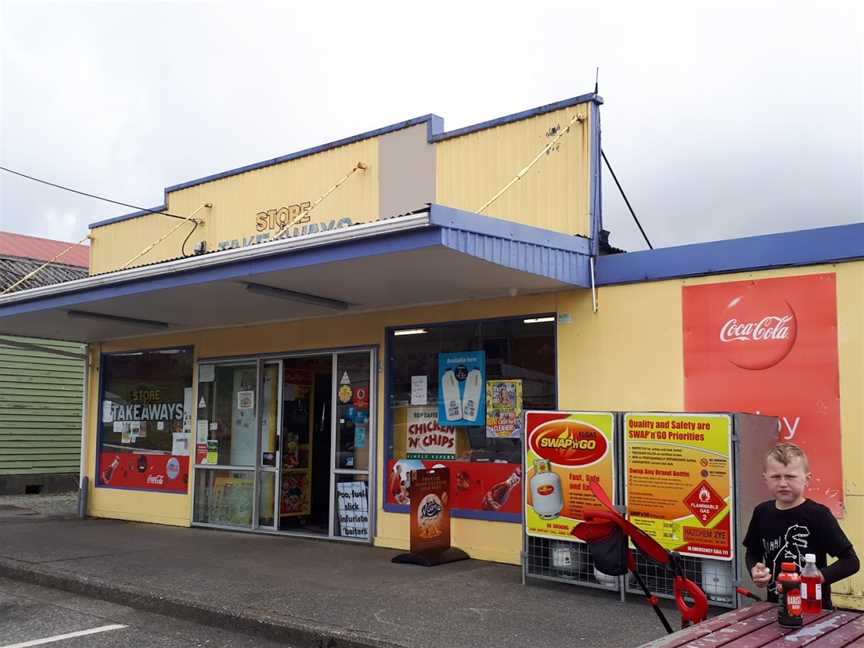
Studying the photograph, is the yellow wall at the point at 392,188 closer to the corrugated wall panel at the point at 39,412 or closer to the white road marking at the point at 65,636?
the corrugated wall panel at the point at 39,412

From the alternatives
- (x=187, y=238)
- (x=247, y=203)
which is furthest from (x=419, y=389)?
(x=187, y=238)

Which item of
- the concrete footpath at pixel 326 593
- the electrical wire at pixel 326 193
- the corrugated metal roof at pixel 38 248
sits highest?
the corrugated metal roof at pixel 38 248

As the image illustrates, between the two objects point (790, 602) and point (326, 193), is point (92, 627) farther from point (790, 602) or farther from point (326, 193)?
point (326, 193)

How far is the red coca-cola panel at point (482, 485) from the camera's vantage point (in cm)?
898

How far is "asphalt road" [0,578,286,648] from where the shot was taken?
6.47 metres

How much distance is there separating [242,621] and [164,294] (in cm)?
407

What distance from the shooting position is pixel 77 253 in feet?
78.6

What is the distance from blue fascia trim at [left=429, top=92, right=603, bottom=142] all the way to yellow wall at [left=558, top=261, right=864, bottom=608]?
208 cm

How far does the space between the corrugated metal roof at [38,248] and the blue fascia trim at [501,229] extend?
1718 centimetres

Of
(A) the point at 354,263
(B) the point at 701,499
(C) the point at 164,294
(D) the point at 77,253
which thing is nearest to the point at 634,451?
(B) the point at 701,499

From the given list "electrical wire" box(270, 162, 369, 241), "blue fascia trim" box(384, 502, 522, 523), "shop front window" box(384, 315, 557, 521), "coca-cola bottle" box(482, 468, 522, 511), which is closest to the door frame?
"shop front window" box(384, 315, 557, 521)

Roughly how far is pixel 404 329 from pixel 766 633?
696cm

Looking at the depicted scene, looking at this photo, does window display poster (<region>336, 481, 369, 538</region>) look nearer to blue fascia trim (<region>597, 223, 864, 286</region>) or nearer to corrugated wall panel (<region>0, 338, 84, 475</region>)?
blue fascia trim (<region>597, 223, 864, 286</region>)

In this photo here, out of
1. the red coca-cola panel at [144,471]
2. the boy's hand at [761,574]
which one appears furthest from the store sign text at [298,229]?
the boy's hand at [761,574]
